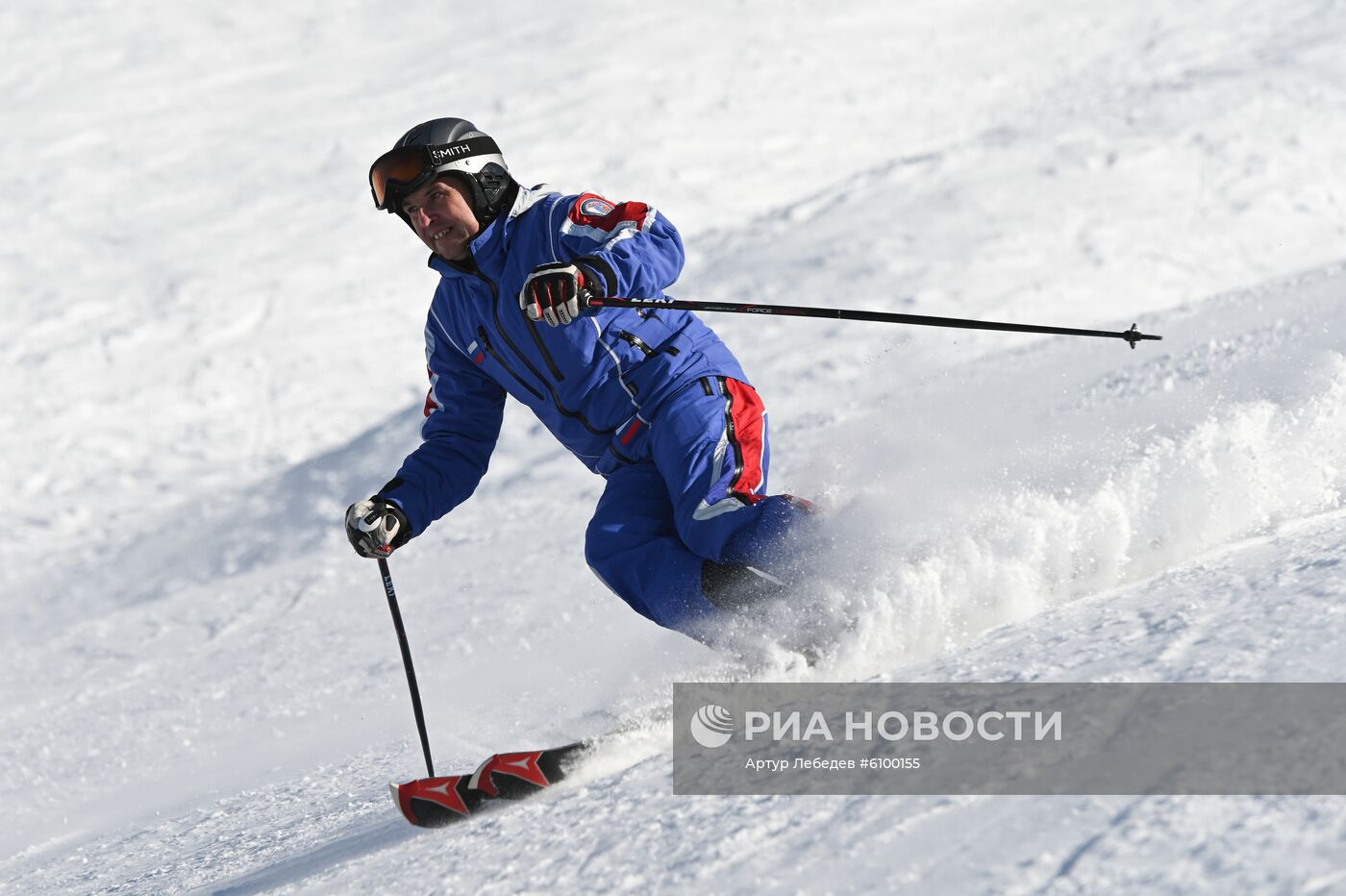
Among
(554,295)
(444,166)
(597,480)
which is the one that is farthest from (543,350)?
(597,480)

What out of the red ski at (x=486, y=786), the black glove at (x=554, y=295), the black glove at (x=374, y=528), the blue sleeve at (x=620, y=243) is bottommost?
the red ski at (x=486, y=786)

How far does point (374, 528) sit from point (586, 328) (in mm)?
886

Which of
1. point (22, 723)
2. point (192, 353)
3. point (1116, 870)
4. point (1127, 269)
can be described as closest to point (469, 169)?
point (1116, 870)

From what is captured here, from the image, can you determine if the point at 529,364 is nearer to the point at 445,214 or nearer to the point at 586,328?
the point at 586,328

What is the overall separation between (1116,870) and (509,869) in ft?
4.07

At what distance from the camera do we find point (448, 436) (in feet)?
14.6

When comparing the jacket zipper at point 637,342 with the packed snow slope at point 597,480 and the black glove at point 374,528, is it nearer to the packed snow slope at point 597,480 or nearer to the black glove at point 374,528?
the packed snow slope at point 597,480

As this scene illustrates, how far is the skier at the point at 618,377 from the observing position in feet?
12.2

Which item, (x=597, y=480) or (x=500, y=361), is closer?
(x=500, y=361)

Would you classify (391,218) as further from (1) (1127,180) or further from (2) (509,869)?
(2) (509,869)

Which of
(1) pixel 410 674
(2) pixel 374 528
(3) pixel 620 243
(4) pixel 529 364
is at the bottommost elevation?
(1) pixel 410 674

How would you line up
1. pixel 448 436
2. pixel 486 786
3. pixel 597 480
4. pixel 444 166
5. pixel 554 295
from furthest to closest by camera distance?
pixel 597 480, pixel 448 436, pixel 444 166, pixel 554 295, pixel 486 786

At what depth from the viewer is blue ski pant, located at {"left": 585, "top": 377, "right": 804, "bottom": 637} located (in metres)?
3.71

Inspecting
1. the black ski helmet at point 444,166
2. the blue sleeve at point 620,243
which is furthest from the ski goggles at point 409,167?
the blue sleeve at point 620,243
